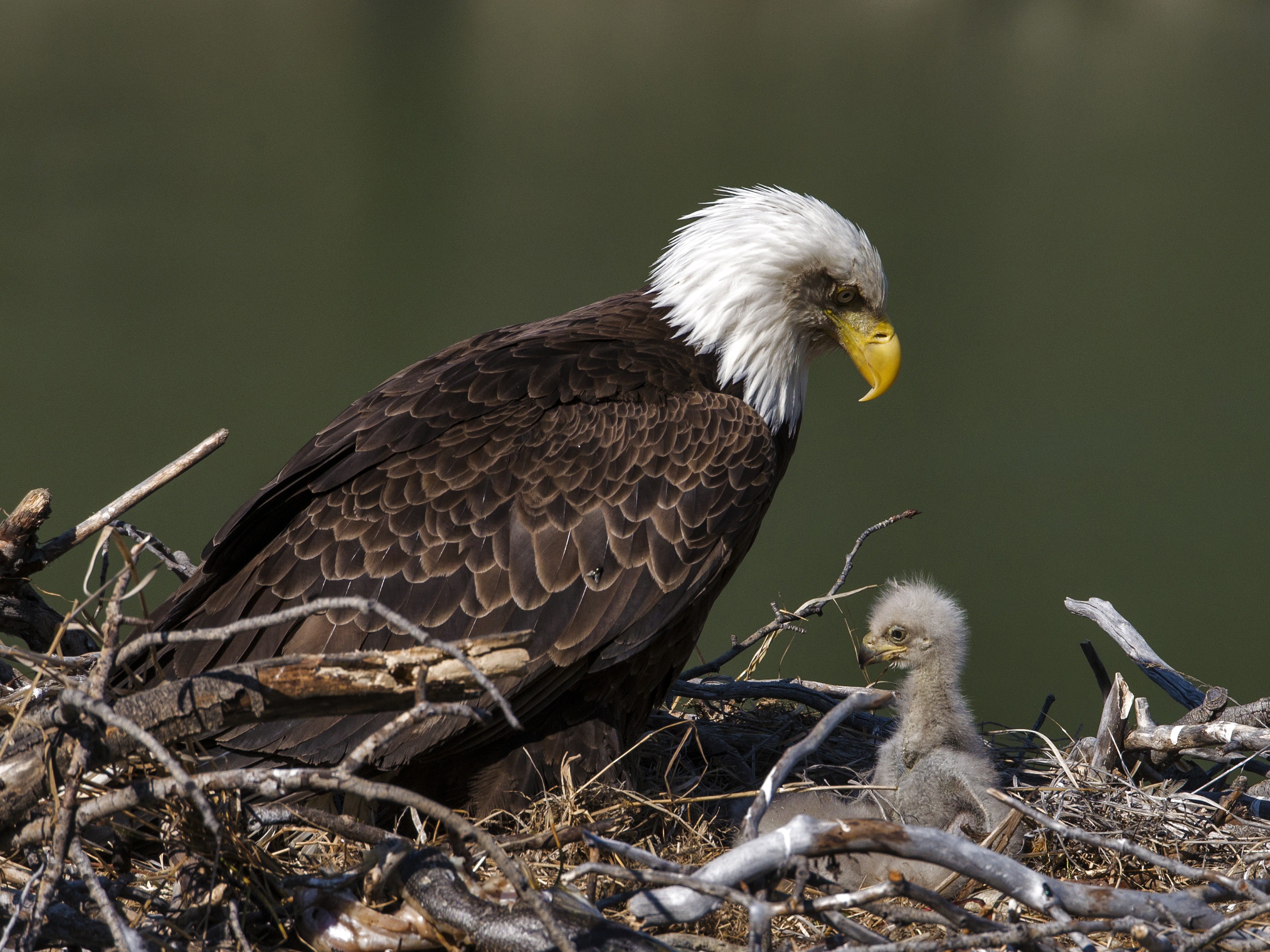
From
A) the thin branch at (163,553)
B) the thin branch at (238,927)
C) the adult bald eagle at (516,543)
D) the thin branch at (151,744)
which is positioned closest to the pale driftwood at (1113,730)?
the adult bald eagle at (516,543)

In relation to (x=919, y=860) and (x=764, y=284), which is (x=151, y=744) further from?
(x=764, y=284)

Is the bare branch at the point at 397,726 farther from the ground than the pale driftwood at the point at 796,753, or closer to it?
farther from the ground

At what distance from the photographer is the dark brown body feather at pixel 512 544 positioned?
3.22 m

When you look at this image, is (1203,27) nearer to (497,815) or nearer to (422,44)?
(422,44)

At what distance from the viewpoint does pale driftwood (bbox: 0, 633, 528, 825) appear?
2.17m

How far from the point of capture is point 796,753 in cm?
240

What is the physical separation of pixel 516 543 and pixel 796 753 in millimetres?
1121

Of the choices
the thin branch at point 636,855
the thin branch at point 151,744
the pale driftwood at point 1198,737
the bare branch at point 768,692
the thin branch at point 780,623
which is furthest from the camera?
the thin branch at point 780,623

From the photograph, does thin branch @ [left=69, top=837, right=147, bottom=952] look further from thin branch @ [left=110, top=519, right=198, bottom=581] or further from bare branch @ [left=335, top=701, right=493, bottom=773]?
thin branch @ [left=110, top=519, right=198, bottom=581]

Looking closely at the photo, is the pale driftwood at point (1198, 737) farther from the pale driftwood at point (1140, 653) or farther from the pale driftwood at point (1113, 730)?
the pale driftwood at point (1140, 653)

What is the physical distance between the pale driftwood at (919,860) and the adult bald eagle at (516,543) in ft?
3.01

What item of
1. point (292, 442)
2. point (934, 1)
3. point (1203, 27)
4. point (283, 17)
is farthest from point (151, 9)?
point (1203, 27)

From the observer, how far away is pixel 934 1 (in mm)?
24906

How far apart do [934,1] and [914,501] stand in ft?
49.5
